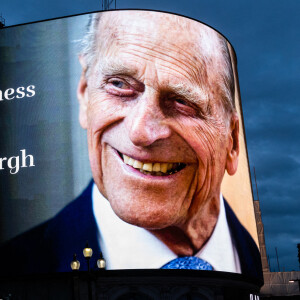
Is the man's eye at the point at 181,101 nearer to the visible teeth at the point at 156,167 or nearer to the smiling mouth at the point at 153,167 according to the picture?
the smiling mouth at the point at 153,167

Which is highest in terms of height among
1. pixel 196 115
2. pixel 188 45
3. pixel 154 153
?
pixel 188 45

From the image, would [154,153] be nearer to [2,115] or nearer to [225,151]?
[225,151]

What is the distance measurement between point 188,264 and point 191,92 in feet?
33.3

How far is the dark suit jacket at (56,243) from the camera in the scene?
32.0 meters

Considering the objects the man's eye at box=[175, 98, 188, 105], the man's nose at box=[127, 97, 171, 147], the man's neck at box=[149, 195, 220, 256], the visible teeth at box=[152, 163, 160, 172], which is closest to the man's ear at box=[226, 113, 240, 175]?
the man's neck at box=[149, 195, 220, 256]

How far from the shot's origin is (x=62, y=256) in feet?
105

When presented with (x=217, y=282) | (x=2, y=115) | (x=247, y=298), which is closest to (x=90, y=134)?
(x=2, y=115)

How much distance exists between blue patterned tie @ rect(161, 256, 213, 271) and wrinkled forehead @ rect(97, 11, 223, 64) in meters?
12.4

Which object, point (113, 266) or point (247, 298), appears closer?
point (113, 266)

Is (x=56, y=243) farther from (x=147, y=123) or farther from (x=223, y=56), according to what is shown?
(x=223, y=56)

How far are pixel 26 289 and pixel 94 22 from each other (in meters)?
16.6

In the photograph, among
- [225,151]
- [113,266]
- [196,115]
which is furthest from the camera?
[225,151]

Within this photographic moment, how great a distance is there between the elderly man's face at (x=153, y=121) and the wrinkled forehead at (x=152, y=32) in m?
0.06

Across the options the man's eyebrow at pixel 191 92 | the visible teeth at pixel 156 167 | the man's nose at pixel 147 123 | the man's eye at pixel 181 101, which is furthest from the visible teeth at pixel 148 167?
the man's eyebrow at pixel 191 92
